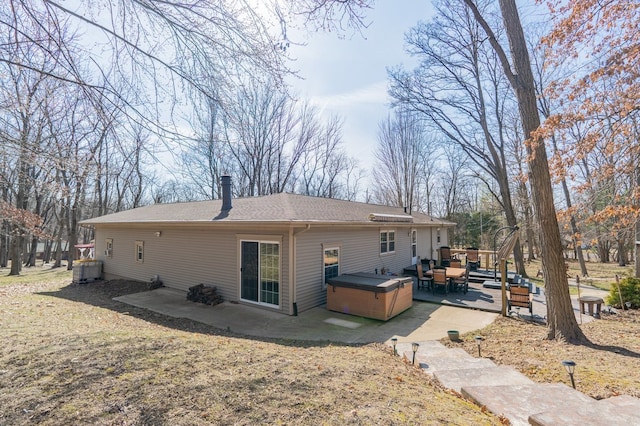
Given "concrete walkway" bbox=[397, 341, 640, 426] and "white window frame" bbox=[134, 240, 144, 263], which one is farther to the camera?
"white window frame" bbox=[134, 240, 144, 263]

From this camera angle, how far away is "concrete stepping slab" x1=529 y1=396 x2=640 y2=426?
2.59 metres

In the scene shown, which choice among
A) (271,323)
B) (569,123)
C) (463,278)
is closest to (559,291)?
(569,123)

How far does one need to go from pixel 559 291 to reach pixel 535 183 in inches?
83.1

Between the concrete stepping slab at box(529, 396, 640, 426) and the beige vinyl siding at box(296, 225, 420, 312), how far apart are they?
5.84 meters

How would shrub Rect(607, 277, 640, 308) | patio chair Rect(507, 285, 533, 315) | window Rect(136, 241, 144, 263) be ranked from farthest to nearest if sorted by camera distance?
window Rect(136, 241, 144, 263)
shrub Rect(607, 277, 640, 308)
patio chair Rect(507, 285, 533, 315)

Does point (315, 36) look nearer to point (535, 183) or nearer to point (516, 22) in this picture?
point (516, 22)

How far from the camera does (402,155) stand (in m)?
25.3

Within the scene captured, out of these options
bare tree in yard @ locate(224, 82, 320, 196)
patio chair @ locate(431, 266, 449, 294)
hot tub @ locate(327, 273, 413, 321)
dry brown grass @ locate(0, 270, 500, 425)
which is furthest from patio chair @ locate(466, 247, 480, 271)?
bare tree in yard @ locate(224, 82, 320, 196)

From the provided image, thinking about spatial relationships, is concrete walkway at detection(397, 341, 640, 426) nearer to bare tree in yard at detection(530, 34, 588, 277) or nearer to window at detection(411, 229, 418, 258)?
bare tree in yard at detection(530, 34, 588, 277)

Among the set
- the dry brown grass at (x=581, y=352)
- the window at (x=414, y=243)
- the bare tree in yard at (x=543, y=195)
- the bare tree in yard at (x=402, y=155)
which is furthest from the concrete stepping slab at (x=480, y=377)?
the bare tree in yard at (x=402, y=155)

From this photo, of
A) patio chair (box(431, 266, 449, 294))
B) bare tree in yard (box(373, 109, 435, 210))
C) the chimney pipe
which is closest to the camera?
patio chair (box(431, 266, 449, 294))

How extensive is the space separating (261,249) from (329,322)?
2683 mm

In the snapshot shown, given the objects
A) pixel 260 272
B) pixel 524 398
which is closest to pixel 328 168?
pixel 260 272

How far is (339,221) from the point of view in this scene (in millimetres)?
8633
